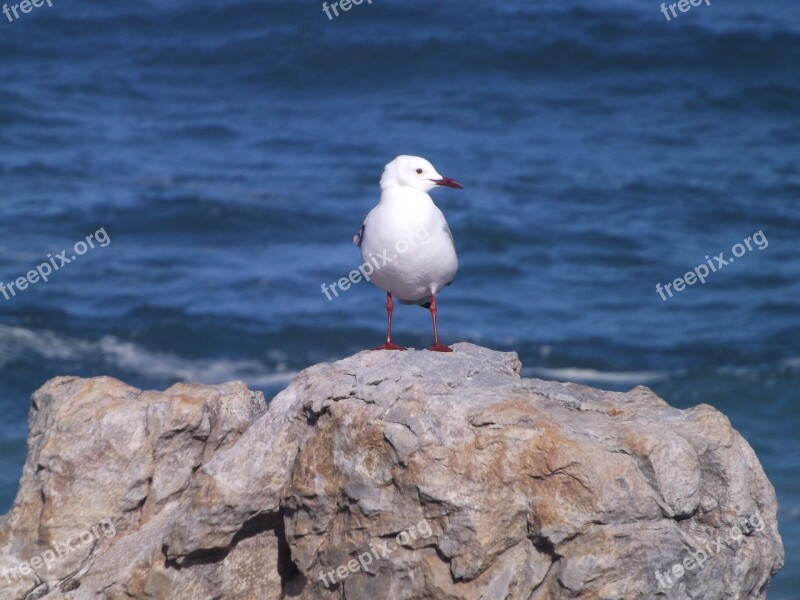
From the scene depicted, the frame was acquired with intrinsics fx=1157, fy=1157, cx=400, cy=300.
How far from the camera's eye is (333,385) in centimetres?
730

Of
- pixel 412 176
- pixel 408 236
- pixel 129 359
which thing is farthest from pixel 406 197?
pixel 129 359

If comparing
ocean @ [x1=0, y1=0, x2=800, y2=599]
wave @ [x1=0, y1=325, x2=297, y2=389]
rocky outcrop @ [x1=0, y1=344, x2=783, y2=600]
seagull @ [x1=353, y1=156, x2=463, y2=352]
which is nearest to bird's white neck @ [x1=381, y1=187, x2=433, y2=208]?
seagull @ [x1=353, y1=156, x2=463, y2=352]

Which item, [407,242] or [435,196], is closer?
[407,242]

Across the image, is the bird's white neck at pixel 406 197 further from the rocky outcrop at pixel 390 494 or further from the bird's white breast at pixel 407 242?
the rocky outcrop at pixel 390 494

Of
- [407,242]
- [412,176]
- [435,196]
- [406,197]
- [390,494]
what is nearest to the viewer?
[390,494]

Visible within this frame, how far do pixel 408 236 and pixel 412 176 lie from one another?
59 centimetres

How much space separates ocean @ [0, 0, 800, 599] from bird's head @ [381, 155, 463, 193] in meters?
8.12

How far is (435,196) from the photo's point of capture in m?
25.6

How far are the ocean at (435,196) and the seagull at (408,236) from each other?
7785 millimetres

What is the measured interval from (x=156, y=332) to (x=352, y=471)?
1417 cm

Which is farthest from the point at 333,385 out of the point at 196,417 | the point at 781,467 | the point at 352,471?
the point at 781,467

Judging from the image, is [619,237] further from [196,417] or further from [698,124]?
[196,417]

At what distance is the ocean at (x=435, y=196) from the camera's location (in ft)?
65.3

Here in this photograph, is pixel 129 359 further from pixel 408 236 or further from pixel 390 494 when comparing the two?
pixel 390 494
